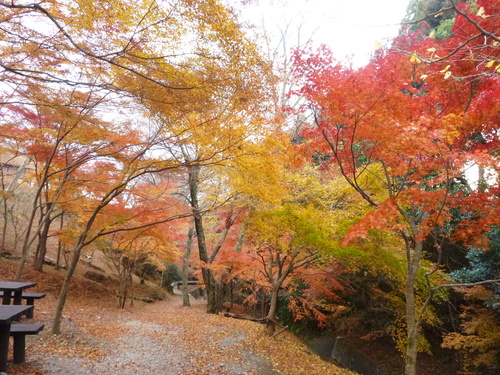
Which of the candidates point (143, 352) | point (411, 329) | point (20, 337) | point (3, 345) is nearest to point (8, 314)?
point (3, 345)

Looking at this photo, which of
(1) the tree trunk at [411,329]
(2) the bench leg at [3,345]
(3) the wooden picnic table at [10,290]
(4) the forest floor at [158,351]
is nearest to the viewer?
(2) the bench leg at [3,345]

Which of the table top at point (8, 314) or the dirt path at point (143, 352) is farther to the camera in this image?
the dirt path at point (143, 352)

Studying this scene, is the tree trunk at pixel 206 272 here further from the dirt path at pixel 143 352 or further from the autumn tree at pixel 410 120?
the autumn tree at pixel 410 120

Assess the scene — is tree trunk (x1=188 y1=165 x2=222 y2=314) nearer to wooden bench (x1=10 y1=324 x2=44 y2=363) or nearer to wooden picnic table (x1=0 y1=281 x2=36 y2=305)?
wooden picnic table (x1=0 y1=281 x2=36 y2=305)

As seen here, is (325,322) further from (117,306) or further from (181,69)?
(181,69)

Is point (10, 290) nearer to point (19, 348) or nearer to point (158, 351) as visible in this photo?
point (19, 348)

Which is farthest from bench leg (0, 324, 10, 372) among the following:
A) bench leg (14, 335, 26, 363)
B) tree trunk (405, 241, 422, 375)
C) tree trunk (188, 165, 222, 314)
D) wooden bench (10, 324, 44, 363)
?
tree trunk (188, 165, 222, 314)

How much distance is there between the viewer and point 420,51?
17.7 feet

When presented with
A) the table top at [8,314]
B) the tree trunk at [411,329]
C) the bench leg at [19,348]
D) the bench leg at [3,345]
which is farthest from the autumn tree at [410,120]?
the bench leg at [19,348]

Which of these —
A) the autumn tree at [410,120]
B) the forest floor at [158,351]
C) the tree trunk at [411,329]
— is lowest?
the forest floor at [158,351]

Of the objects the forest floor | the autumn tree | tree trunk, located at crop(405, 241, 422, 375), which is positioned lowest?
the forest floor

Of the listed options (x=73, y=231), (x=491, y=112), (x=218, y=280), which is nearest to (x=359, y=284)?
(x=218, y=280)

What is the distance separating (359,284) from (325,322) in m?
2.05

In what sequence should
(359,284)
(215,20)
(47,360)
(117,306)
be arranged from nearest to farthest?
(215,20) → (47,360) → (359,284) → (117,306)
